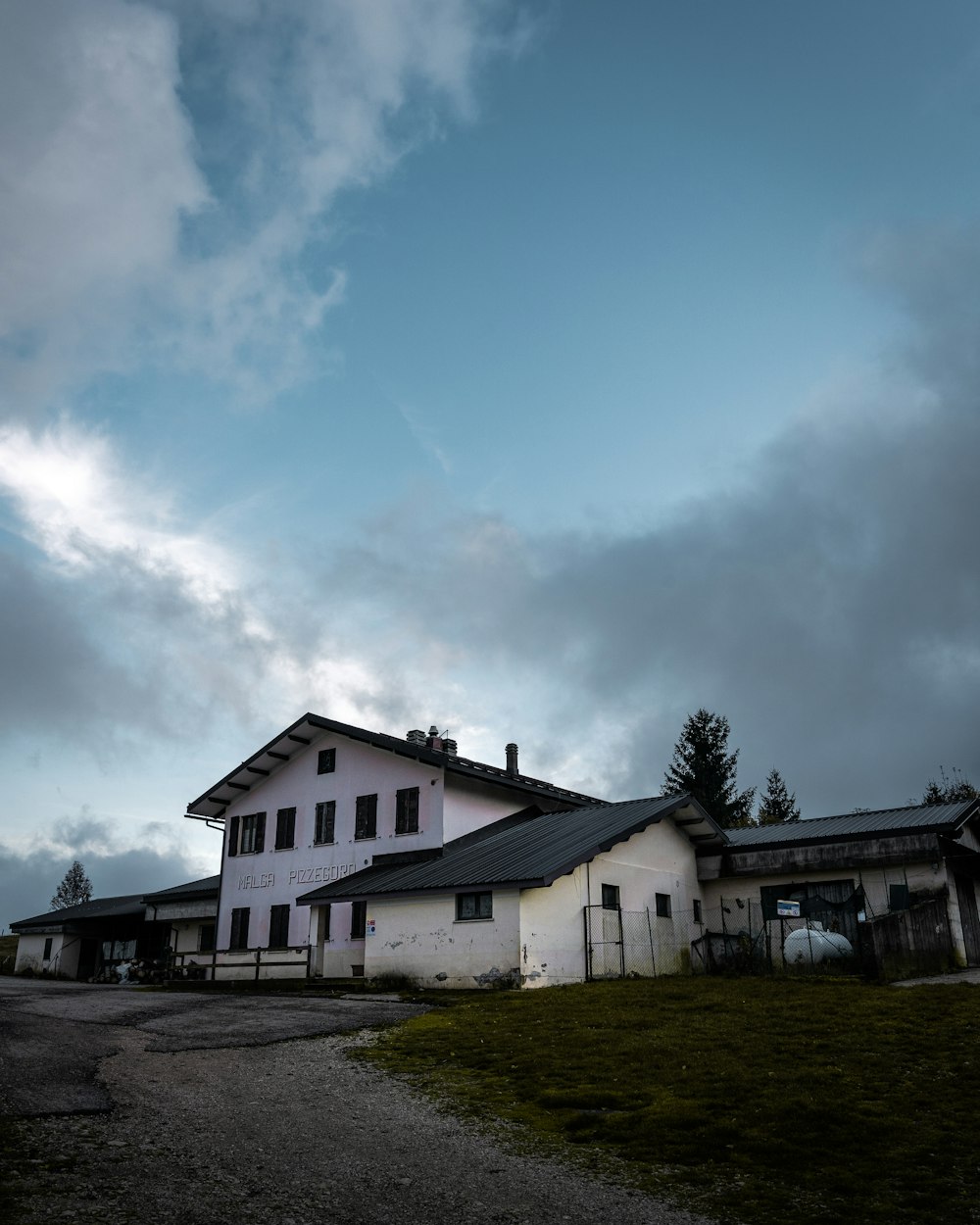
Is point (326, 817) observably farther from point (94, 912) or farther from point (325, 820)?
point (94, 912)

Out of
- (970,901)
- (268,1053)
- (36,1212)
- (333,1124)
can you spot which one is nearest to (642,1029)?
(268,1053)

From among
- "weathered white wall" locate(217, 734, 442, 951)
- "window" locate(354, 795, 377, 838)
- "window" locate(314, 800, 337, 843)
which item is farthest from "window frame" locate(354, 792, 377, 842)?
"window" locate(314, 800, 337, 843)

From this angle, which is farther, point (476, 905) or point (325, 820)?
point (325, 820)

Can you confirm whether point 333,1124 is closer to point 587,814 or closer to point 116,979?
point 587,814

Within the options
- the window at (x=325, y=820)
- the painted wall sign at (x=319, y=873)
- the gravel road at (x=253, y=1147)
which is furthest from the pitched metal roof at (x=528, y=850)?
the gravel road at (x=253, y=1147)

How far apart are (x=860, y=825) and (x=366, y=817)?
16000 millimetres

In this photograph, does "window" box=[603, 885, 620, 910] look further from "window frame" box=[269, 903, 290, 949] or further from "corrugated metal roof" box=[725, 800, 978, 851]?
"window frame" box=[269, 903, 290, 949]

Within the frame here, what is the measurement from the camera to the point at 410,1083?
13.6 m

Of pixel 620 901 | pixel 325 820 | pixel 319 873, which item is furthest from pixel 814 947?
pixel 325 820

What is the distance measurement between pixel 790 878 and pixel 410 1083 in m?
20.2

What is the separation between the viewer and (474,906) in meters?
27.4

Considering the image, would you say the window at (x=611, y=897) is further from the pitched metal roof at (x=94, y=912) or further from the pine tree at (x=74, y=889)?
the pine tree at (x=74, y=889)

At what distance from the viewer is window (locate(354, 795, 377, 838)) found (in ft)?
119

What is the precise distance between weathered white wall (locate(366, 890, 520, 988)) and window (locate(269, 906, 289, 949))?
8.70 meters
